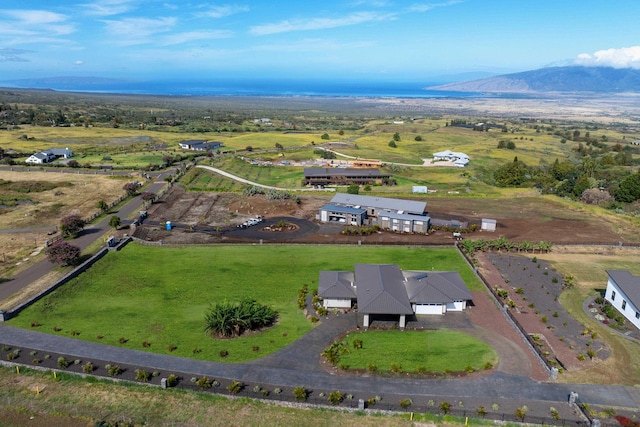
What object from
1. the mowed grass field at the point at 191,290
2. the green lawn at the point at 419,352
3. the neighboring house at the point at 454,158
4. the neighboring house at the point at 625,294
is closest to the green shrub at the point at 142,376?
the mowed grass field at the point at 191,290

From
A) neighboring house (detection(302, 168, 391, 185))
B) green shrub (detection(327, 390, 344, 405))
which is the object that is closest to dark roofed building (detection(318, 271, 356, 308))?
green shrub (detection(327, 390, 344, 405))

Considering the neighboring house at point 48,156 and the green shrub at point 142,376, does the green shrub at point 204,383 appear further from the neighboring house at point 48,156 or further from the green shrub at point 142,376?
the neighboring house at point 48,156

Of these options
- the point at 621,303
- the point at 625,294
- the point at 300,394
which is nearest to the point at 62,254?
the point at 300,394

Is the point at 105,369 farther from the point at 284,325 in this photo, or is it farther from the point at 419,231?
the point at 419,231

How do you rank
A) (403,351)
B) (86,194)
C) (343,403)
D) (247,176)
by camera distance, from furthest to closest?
(247,176) → (86,194) → (403,351) → (343,403)

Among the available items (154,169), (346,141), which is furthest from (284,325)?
(346,141)

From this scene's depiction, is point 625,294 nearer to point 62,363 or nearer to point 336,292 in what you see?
point 336,292
